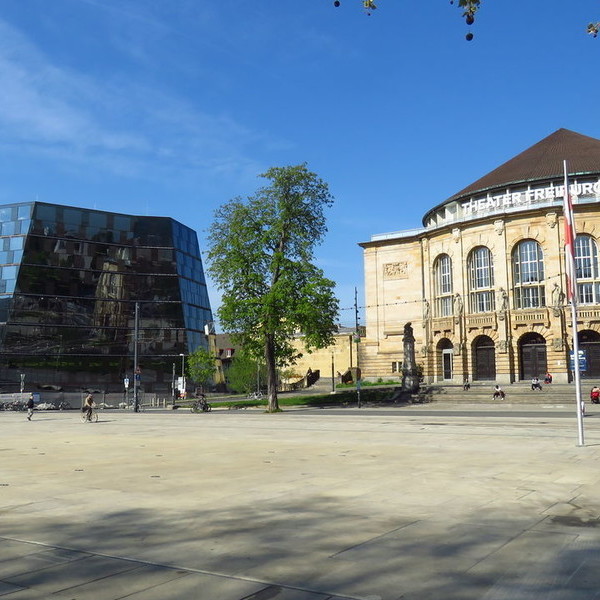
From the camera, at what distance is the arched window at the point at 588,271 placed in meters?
56.6

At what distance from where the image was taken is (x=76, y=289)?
3206 inches

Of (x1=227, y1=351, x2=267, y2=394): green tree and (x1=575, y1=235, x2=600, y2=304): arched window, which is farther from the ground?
(x1=575, y1=235, x2=600, y2=304): arched window

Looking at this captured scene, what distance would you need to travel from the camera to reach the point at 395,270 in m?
71.8

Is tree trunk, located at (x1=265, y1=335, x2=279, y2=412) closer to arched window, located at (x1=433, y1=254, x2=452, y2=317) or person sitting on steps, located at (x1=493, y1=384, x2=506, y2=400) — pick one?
person sitting on steps, located at (x1=493, y1=384, x2=506, y2=400)

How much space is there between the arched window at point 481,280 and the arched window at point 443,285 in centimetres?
288

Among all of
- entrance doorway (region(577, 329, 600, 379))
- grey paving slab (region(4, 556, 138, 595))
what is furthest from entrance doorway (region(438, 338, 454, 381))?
grey paving slab (region(4, 556, 138, 595))

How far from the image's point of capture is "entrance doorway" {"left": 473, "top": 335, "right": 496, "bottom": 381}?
61.8 m

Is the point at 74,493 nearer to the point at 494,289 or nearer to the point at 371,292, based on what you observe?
the point at 494,289

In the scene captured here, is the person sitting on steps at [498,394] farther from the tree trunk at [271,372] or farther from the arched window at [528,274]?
the tree trunk at [271,372]

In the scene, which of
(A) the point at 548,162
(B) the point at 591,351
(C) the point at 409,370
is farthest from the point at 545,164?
(C) the point at 409,370

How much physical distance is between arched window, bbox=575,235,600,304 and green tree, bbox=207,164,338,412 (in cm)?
2545

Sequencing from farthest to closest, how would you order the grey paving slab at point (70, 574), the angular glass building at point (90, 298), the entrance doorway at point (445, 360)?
1. the angular glass building at point (90, 298)
2. the entrance doorway at point (445, 360)
3. the grey paving slab at point (70, 574)

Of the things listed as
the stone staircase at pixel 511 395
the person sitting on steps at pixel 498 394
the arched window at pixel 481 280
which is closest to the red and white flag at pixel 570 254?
the stone staircase at pixel 511 395

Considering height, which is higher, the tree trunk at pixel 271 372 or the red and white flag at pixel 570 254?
the red and white flag at pixel 570 254
